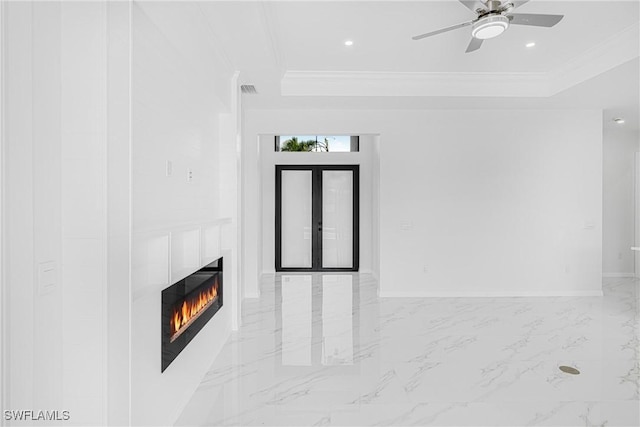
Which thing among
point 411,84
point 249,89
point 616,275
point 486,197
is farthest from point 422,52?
point 616,275

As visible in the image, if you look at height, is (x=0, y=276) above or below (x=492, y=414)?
above

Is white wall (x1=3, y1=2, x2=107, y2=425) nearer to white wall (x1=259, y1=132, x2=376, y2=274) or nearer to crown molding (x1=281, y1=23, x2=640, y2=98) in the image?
crown molding (x1=281, y1=23, x2=640, y2=98)

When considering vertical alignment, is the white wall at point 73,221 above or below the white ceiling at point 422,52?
below

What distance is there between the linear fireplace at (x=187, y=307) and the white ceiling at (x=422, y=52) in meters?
1.75

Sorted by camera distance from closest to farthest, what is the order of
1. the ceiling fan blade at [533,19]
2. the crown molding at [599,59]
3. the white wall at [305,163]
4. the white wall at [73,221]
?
the white wall at [73,221] → the ceiling fan blade at [533,19] → the crown molding at [599,59] → the white wall at [305,163]

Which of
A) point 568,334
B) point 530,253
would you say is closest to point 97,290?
point 568,334

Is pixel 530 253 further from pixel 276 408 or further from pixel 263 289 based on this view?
pixel 276 408

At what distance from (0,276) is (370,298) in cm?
441

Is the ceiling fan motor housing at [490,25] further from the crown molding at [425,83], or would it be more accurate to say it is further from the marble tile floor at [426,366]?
the marble tile floor at [426,366]

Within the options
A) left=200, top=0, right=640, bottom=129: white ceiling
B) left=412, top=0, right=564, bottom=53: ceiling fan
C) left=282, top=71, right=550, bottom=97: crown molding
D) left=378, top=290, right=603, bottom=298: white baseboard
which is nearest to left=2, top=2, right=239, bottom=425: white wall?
left=200, top=0, right=640, bottom=129: white ceiling

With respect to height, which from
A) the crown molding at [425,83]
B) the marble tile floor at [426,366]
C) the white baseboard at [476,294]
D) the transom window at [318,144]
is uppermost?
the crown molding at [425,83]

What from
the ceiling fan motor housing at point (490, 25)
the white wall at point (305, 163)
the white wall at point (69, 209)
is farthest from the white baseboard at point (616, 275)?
the white wall at point (69, 209)

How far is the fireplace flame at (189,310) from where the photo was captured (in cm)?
216

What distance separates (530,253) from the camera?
5.31 metres
